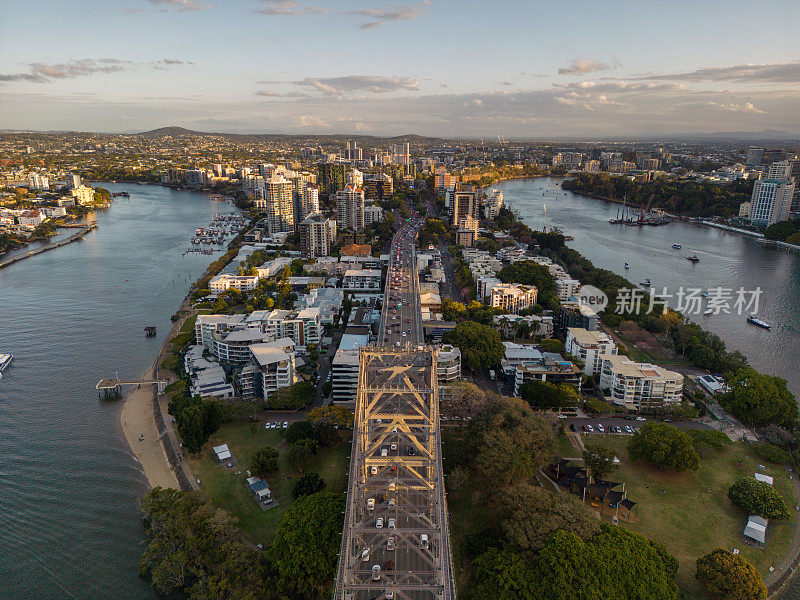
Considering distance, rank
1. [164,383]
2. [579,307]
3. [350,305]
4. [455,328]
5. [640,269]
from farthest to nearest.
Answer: [640,269] < [350,305] < [579,307] < [455,328] < [164,383]

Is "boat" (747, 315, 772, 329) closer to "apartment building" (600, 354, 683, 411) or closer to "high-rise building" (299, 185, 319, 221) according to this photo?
"apartment building" (600, 354, 683, 411)

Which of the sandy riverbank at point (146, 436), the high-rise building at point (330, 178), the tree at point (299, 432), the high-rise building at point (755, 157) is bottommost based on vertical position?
the sandy riverbank at point (146, 436)

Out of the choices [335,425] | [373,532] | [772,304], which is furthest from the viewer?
[772,304]

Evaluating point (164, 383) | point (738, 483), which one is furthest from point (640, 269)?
point (164, 383)

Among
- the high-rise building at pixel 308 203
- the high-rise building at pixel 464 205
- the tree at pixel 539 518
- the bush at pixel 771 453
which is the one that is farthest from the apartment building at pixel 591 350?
the high-rise building at pixel 308 203

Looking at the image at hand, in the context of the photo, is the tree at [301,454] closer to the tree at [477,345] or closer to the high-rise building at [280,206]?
the tree at [477,345]

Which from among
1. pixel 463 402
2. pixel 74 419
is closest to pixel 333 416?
pixel 463 402

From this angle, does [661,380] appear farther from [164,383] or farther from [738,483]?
[164,383]
